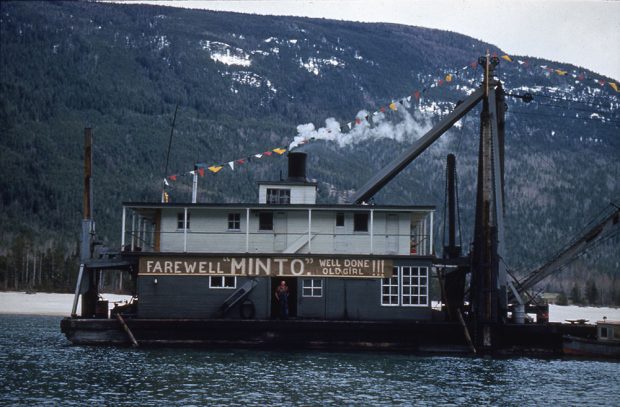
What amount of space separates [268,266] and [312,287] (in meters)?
1.95

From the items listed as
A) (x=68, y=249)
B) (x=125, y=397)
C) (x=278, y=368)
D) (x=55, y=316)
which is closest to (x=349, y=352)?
(x=278, y=368)

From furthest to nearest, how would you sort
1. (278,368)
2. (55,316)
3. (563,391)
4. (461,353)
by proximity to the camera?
1. (55,316)
2. (461,353)
3. (278,368)
4. (563,391)

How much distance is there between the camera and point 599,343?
38.3m

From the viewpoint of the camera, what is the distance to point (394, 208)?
38375mm

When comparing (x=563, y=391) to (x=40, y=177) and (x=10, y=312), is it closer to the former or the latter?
(x=10, y=312)

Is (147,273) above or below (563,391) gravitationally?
above

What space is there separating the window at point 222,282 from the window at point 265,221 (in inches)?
101

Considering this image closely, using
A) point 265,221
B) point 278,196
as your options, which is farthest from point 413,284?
point 278,196

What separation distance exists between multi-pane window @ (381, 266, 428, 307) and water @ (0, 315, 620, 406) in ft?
7.08

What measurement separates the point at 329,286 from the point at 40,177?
158 m

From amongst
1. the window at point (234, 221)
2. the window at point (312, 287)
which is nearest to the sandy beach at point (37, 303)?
the window at point (234, 221)

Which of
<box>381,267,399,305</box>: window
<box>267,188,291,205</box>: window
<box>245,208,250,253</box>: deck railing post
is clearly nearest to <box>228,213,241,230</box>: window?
<box>245,208,250,253</box>: deck railing post

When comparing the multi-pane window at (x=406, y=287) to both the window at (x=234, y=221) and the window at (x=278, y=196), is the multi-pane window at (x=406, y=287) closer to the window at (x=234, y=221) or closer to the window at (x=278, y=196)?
the window at (x=278, y=196)

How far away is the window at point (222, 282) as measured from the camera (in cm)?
3819
